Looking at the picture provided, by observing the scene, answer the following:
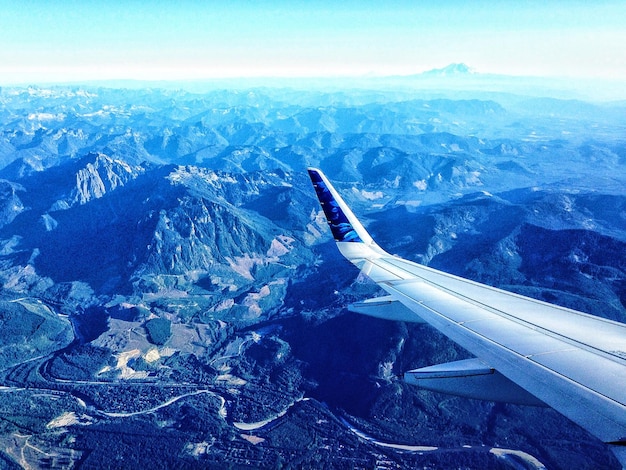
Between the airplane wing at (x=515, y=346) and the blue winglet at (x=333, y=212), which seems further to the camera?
the blue winglet at (x=333, y=212)

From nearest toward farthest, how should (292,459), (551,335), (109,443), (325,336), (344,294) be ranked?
1. (551,335)
2. (292,459)
3. (109,443)
4. (325,336)
5. (344,294)

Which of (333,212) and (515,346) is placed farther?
(333,212)

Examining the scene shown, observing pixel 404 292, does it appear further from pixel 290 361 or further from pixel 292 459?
pixel 290 361

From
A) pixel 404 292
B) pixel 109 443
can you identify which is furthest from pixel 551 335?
pixel 109 443

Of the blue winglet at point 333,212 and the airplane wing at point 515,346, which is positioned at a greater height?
the blue winglet at point 333,212
